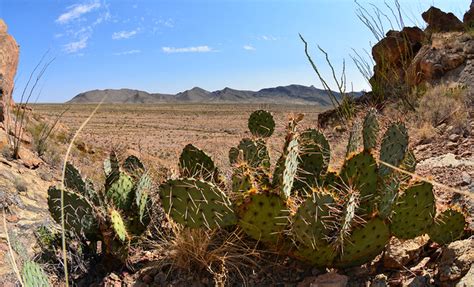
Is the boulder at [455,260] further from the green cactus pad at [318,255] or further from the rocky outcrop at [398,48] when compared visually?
the rocky outcrop at [398,48]

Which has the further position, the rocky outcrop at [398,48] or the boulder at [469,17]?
the boulder at [469,17]

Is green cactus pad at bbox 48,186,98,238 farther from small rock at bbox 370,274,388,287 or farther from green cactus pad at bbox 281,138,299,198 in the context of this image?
small rock at bbox 370,274,388,287

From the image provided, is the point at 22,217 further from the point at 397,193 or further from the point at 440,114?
the point at 440,114

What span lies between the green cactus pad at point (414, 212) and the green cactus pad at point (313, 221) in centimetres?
48

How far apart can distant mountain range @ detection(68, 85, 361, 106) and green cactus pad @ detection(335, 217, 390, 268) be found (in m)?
104

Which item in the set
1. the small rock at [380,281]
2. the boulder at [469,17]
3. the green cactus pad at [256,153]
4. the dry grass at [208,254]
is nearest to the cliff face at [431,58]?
the boulder at [469,17]

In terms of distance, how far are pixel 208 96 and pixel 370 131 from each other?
11928 centimetres

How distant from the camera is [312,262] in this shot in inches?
113

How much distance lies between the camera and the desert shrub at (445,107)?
20.8 feet

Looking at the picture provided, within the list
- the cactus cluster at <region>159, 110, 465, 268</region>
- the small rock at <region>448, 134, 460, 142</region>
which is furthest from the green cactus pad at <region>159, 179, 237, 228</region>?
the small rock at <region>448, 134, 460, 142</region>

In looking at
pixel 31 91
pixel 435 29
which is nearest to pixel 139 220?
pixel 31 91

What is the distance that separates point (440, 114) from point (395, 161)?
14.1ft

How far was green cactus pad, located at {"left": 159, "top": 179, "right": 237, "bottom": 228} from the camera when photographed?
9.37ft

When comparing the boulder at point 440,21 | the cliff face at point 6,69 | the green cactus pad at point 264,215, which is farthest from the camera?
the boulder at point 440,21
